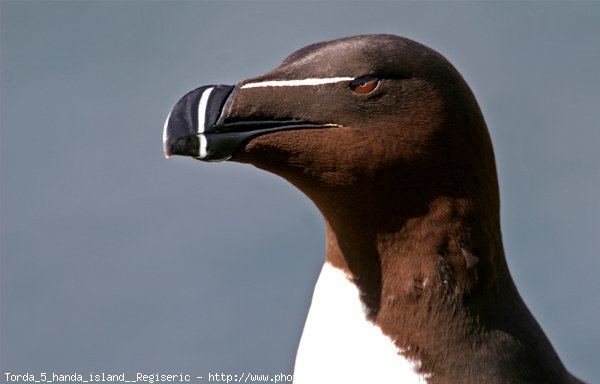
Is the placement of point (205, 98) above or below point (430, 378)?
above

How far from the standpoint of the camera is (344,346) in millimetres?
4941

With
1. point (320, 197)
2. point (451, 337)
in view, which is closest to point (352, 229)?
point (320, 197)

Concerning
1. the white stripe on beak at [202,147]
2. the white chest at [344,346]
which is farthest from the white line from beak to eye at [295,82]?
the white chest at [344,346]

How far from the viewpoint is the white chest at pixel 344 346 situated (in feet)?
16.0

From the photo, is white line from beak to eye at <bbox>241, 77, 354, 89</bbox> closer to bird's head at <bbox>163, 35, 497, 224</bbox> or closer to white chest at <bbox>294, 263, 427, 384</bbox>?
bird's head at <bbox>163, 35, 497, 224</bbox>

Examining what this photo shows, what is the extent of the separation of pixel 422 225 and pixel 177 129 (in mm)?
916

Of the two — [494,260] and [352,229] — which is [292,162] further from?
[494,260]

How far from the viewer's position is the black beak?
190 inches

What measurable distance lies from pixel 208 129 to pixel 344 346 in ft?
2.95

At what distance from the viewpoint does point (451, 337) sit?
489 cm

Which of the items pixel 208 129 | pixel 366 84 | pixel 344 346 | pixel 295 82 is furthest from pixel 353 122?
A: pixel 344 346

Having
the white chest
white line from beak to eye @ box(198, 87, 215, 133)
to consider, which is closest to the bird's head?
white line from beak to eye @ box(198, 87, 215, 133)

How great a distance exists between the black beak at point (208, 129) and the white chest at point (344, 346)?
64 cm

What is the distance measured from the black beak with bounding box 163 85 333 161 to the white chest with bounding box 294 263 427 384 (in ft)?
2.09
